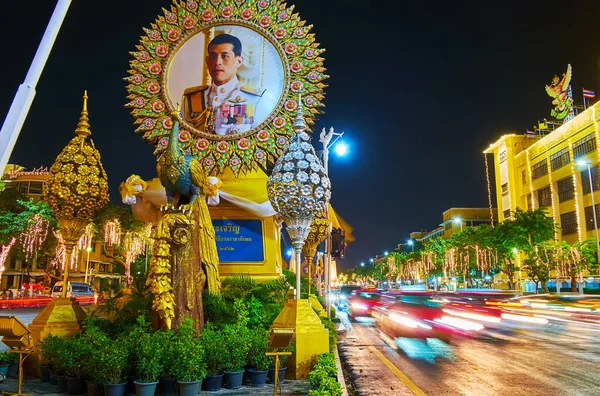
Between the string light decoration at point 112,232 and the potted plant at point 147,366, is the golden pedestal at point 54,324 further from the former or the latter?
the string light decoration at point 112,232

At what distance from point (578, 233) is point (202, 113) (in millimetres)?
62169

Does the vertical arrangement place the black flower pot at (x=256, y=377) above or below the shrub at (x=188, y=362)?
below

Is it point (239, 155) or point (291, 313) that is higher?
point (239, 155)

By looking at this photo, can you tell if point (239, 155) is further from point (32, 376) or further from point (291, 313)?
point (32, 376)

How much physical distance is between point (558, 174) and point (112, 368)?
71.2 m

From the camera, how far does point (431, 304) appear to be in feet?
72.7

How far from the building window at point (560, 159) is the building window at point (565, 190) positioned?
217cm

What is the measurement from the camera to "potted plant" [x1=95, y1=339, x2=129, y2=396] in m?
6.27

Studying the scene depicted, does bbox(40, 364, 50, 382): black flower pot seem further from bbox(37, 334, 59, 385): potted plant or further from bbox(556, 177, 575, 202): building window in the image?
bbox(556, 177, 575, 202): building window

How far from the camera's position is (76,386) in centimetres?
670

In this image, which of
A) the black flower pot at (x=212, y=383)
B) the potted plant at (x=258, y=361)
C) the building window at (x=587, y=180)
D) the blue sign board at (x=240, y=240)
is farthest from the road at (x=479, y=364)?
the building window at (x=587, y=180)

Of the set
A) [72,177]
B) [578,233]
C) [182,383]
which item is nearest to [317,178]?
[182,383]

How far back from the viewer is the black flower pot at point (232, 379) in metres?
7.09

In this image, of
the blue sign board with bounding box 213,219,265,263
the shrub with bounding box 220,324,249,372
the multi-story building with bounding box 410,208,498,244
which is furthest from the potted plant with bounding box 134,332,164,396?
the multi-story building with bounding box 410,208,498,244
